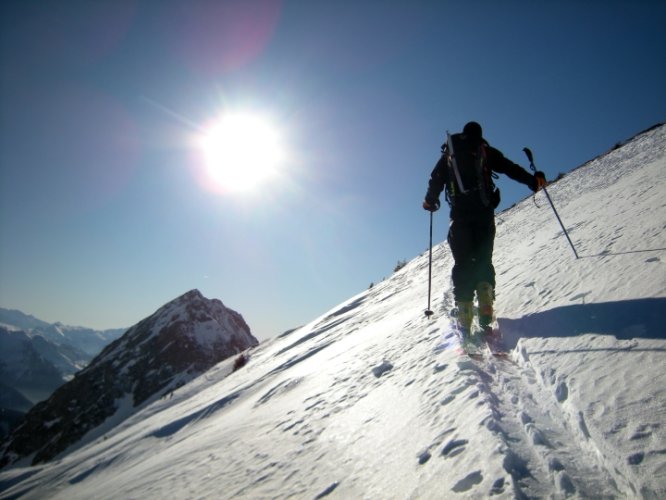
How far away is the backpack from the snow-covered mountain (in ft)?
187

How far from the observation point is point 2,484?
27953mm

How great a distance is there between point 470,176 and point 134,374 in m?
70.8

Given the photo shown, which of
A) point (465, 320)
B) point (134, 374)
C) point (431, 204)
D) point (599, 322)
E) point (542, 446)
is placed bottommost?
point (542, 446)

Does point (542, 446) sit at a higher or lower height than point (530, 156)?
lower

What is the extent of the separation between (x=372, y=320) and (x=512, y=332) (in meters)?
5.44

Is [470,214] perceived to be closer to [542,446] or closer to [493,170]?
[493,170]

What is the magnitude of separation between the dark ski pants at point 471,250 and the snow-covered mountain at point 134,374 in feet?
185

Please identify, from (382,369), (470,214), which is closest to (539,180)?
(470,214)

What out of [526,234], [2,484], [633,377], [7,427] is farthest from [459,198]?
[7,427]

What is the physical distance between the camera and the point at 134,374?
6131cm

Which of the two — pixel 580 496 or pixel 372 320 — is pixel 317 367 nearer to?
pixel 372 320

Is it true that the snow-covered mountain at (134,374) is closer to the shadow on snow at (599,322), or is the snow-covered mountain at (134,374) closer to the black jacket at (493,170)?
the black jacket at (493,170)

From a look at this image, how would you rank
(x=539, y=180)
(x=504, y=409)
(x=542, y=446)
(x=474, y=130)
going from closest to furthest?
(x=542, y=446) → (x=504, y=409) → (x=474, y=130) → (x=539, y=180)

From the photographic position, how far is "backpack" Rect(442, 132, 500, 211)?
5020 millimetres
